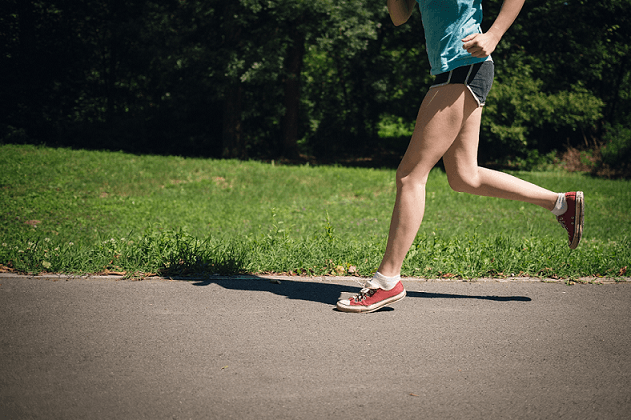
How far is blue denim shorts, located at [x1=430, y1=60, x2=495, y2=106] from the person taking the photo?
3076mm

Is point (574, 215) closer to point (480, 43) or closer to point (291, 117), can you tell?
point (480, 43)

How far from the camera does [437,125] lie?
3.12 metres

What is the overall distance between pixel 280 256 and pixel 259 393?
2238mm

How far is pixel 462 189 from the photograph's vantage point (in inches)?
135

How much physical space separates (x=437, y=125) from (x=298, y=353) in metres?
1.58

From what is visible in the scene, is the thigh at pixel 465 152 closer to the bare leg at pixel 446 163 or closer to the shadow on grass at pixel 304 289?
the bare leg at pixel 446 163

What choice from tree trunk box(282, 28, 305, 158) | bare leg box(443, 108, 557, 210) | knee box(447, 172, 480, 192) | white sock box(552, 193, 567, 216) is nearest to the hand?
bare leg box(443, 108, 557, 210)

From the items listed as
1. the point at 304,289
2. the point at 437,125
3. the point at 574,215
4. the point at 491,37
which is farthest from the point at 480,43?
the point at 304,289

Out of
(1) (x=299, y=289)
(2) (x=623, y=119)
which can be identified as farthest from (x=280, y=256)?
(2) (x=623, y=119)

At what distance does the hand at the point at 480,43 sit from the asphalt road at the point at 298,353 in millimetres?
1547

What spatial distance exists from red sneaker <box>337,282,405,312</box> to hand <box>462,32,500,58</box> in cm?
146

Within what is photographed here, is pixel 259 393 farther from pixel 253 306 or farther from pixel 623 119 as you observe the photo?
pixel 623 119

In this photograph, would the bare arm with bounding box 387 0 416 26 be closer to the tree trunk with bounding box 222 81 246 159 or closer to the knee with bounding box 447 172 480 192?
the knee with bounding box 447 172 480 192

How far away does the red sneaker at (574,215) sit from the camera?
339 centimetres
